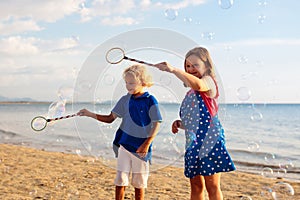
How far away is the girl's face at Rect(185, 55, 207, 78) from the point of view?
3.11 metres

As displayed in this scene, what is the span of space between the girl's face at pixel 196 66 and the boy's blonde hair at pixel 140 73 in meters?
0.56

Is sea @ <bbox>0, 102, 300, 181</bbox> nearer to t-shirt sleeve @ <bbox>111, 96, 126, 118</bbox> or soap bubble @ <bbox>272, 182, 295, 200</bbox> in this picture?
t-shirt sleeve @ <bbox>111, 96, 126, 118</bbox>

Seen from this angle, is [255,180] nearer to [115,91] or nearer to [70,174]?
[70,174]

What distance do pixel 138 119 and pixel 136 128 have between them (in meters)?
0.08

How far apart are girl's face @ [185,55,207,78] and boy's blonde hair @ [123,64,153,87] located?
0.56 meters

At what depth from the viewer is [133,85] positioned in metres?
3.57

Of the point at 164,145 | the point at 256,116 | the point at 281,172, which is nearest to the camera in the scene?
the point at 164,145

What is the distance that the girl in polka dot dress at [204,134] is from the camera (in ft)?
10.0

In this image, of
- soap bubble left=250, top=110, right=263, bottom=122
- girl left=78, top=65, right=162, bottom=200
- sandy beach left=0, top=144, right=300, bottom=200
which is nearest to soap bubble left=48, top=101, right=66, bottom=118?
girl left=78, top=65, right=162, bottom=200

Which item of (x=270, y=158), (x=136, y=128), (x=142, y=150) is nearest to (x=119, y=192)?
(x=142, y=150)

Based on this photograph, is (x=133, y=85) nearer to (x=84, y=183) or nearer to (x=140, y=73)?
(x=140, y=73)

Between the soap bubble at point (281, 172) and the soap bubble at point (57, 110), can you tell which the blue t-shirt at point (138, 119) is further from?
the soap bubble at point (281, 172)

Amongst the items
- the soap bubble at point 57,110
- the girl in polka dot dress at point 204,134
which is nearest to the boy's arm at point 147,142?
the girl in polka dot dress at point 204,134

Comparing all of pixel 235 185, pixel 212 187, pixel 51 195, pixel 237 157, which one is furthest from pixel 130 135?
pixel 237 157
